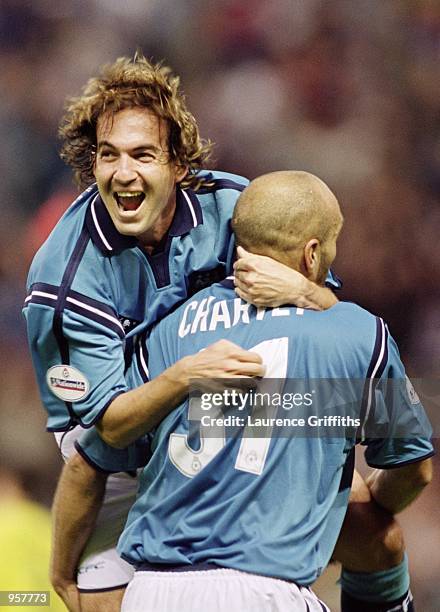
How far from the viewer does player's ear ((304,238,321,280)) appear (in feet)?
6.07

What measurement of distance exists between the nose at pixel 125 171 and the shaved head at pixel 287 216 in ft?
0.82

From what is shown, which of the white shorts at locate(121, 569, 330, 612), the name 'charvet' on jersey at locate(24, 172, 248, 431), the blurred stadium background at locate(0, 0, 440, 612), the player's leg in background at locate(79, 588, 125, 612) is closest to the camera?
the white shorts at locate(121, 569, 330, 612)

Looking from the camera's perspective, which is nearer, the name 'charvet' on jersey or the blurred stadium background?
the name 'charvet' on jersey

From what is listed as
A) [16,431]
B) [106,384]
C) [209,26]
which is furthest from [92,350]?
[209,26]

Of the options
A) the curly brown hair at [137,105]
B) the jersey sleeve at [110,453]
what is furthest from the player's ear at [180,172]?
the jersey sleeve at [110,453]

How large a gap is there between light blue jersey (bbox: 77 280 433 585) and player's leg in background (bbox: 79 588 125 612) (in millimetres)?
317

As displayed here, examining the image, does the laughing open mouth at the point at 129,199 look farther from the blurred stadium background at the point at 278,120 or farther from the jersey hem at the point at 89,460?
the blurred stadium background at the point at 278,120

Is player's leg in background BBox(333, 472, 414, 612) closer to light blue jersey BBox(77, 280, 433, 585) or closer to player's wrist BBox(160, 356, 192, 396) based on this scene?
light blue jersey BBox(77, 280, 433, 585)

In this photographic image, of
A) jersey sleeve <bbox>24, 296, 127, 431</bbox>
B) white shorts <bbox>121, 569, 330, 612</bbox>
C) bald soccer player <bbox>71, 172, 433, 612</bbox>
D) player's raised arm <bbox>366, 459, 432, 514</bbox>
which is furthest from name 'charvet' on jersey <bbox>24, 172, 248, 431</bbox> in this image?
player's raised arm <bbox>366, 459, 432, 514</bbox>

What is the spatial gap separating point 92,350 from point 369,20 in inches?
49.3

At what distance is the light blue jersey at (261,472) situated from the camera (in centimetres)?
179

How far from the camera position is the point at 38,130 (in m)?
2.69

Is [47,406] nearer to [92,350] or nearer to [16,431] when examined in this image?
[92,350]

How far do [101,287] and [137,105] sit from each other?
377mm
